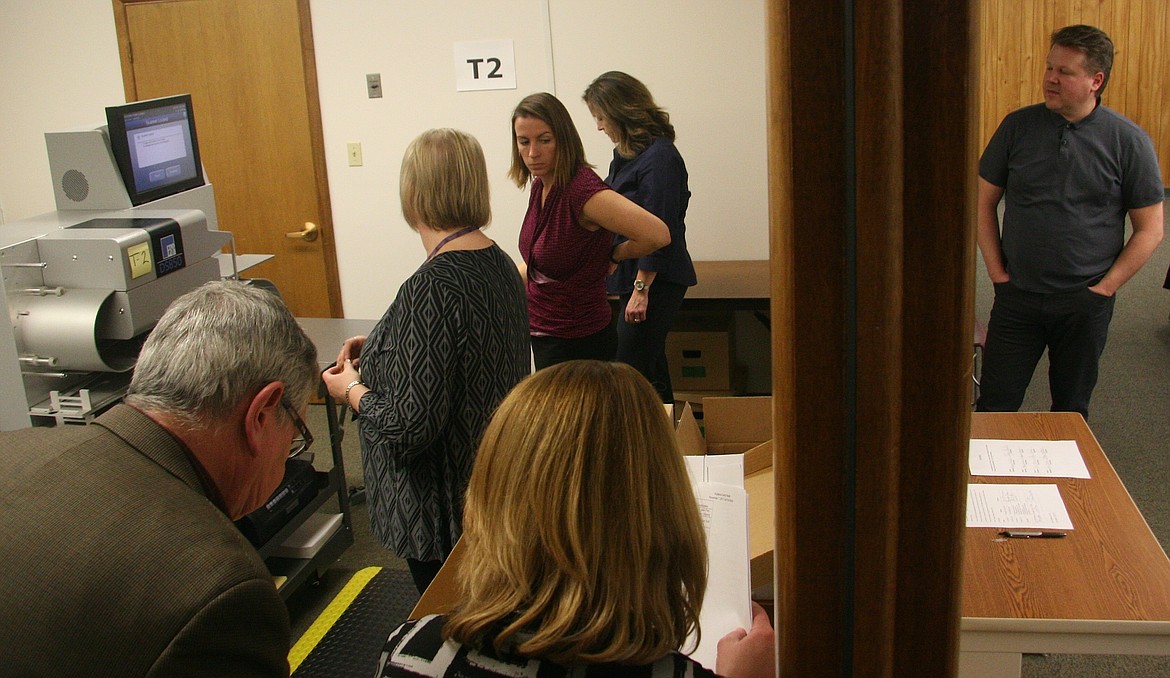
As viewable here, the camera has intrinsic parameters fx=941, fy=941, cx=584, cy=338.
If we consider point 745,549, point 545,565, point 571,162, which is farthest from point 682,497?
point 571,162

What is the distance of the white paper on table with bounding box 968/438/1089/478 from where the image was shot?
1.70 meters

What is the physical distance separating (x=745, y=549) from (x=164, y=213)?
6.06 ft

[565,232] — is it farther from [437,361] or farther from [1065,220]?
[1065,220]

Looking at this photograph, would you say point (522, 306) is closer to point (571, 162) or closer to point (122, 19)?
point (571, 162)

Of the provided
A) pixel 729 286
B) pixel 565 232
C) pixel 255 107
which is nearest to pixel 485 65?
pixel 255 107

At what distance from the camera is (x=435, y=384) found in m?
1.74

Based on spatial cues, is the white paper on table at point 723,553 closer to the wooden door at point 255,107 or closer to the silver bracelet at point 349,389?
the silver bracelet at point 349,389

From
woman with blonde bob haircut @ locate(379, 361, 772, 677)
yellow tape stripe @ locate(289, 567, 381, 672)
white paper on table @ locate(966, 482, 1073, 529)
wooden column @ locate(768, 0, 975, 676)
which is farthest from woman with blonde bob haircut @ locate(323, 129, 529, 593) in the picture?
wooden column @ locate(768, 0, 975, 676)

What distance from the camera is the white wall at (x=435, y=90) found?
4.03 meters

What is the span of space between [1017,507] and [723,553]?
543mm

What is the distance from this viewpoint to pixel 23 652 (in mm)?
949

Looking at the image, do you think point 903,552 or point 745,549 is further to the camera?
point 745,549

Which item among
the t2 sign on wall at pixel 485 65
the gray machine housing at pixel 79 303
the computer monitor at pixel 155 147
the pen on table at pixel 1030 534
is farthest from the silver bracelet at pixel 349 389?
the t2 sign on wall at pixel 485 65

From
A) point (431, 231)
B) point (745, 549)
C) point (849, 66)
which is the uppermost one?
point (849, 66)
